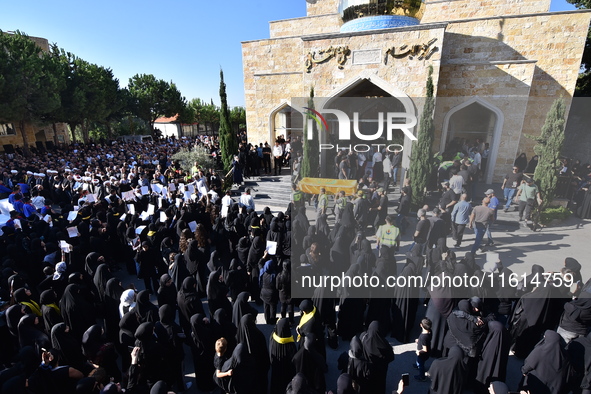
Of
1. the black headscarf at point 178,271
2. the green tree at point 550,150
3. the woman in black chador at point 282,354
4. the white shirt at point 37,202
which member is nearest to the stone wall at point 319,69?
the green tree at point 550,150

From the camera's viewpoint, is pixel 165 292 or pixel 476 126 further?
pixel 476 126

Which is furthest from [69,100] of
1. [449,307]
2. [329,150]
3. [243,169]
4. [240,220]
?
[449,307]

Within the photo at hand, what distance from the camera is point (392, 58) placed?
41.7 ft

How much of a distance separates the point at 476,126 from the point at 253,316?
16770 mm

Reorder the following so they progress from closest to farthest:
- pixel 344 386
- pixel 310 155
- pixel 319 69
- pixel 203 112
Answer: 1. pixel 344 386
2. pixel 310 155
3. pixel 319 69
4. pixel 203 112

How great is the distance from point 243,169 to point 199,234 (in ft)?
29.1

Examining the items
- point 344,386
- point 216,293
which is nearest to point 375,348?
point 344,386

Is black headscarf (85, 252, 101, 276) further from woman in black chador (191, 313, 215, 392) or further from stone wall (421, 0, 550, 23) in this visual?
stone wall (421, 0, 550, 23)

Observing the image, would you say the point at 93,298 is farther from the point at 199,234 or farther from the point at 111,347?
the point at 199,234

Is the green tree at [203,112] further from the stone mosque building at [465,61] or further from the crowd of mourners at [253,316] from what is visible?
the crowd of mourners at [253,316]

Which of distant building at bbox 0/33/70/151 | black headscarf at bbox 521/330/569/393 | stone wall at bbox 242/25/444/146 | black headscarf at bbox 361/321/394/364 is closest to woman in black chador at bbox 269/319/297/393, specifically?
black headscarf at bbox 361/321/394/364

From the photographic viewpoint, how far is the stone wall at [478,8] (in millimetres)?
14688

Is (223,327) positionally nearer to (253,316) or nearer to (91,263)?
(253,316)

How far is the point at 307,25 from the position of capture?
18859 millimetres
